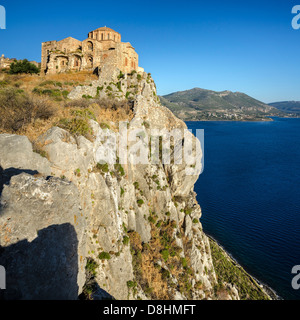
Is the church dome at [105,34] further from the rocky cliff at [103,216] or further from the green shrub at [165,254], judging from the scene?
the green shrub at [165,254]

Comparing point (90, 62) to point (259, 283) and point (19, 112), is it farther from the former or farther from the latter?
point (259, 283)

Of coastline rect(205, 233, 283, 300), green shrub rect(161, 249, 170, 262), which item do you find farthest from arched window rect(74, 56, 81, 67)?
coastline rect(205, 233, 283, 300)

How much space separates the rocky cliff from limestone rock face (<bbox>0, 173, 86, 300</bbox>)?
2 cm

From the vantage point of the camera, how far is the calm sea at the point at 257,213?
29.4 m

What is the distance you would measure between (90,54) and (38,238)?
36340 millimetres

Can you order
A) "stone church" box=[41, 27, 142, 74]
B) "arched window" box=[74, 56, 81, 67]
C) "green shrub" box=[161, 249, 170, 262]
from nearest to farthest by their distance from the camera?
"green shrub" box=[161, 249, 170, 262] → "stone church" box=[41, 27, 142, 74] → "arched window" box=[74, 56, 81, 67]

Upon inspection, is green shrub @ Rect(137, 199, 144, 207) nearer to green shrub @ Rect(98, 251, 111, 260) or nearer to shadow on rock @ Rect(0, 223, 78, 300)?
green shrub @ Rect(98, 251, 111, 260)

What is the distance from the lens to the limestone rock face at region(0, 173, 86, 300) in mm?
4492

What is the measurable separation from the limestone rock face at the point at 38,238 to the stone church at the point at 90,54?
83.2 feet

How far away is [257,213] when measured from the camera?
130 feet

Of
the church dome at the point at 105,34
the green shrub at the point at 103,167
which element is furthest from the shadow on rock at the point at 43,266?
the church dome at the point at 105,34

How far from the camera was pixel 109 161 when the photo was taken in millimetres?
13227

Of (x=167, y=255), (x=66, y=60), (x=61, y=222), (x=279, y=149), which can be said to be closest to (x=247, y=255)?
(x=167, y=255)

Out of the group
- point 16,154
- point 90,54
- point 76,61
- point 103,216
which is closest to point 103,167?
point 103,216
